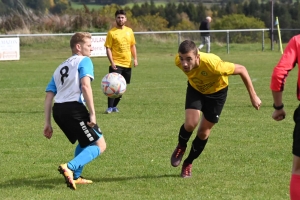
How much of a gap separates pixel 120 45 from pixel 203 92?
20.9 ft

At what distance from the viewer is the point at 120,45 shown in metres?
13.4

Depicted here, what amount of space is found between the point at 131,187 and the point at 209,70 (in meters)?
1.39

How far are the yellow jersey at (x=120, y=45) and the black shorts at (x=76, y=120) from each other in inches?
260

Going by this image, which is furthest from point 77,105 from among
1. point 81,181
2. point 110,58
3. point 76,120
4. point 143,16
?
point 143,16

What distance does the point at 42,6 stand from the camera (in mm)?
60344

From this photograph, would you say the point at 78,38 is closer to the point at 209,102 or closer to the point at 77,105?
the point at 77,105

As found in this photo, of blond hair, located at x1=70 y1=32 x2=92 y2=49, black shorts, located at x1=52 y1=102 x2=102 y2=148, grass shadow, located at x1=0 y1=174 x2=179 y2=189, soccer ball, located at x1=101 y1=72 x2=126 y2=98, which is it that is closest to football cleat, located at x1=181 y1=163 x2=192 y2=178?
grass shadow, located at x1=0 y1=174 x2=179 y2=189

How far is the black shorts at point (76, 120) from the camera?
661cm

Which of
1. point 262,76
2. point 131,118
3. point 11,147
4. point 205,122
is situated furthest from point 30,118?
point 262,76

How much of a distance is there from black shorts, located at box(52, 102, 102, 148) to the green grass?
521 millimetres

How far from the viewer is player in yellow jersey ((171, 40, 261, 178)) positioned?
6832 millimetres

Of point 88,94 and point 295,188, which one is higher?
point 88,94

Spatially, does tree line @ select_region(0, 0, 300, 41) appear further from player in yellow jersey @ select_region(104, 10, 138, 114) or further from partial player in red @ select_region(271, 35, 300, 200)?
partial player in red @ select_region(271, 35, 300, 200)

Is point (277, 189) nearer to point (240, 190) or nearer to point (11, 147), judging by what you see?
point (240, 190)
